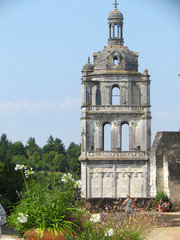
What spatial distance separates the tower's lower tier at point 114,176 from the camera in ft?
171

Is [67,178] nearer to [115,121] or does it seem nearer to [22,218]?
[22,218]

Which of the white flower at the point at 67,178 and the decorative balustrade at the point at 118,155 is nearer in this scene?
the white flower at the point at 67,178

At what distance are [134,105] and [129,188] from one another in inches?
264

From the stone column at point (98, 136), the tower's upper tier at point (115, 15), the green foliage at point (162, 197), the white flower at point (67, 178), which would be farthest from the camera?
the tower's upper tier at point (115, 15)

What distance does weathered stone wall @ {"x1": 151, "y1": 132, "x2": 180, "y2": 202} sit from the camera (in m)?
25.8

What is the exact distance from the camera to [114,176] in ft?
173

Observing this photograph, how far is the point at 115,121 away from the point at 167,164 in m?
29.1

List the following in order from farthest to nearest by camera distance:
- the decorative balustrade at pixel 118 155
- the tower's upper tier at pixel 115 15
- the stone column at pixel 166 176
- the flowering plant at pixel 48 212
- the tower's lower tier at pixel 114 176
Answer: the tower's upper tier at pixel 115 15 → the decorative balustrade at pixel 118 155 → the tower's lower tier at pixel 114 176 → the stone column at pixel 166 176 → the flowering plant at pixel 48 212

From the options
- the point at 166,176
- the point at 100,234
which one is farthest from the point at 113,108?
the point at 100,234

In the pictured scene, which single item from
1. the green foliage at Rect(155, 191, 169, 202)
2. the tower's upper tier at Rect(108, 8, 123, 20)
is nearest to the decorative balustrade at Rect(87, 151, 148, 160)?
the tower's upper tier at Rect(108, 8, 123, 20)

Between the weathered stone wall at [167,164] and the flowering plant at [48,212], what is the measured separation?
10003 millimetres

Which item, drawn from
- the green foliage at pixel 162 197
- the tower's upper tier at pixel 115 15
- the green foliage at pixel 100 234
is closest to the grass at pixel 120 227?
the green foliage at pixel 100 234

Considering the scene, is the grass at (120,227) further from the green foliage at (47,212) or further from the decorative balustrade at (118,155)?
the decorative balustrade at (118,155)

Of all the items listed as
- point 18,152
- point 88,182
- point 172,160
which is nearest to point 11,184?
point 172,160
